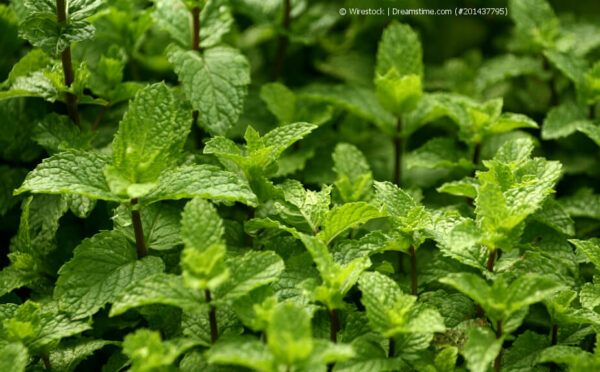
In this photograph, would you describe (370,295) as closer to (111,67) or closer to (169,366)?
(169,366)

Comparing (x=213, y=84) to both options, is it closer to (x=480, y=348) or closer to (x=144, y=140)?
(x=144, y=140)

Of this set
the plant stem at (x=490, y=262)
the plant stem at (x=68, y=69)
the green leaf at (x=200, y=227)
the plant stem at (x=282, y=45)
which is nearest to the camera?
the green leaf at (x=200, y=227)

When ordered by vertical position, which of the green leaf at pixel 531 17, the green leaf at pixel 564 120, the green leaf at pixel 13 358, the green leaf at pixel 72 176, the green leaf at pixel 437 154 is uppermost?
the green leaf at pixel 531 17

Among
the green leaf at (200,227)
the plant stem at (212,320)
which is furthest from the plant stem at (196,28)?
the plant stem at (212,320)

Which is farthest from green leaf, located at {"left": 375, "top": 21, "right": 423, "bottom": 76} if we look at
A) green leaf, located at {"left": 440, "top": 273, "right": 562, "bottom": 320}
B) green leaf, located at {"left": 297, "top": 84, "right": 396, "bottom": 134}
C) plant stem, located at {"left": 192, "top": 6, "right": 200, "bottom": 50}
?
green leaf, located at {"left": 440, "top": 273, "right": 562, "bottom": 320}

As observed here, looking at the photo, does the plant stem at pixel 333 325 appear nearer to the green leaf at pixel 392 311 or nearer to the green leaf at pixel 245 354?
the green leaf at pixel 392 311

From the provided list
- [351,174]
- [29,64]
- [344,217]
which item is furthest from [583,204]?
[29,64]

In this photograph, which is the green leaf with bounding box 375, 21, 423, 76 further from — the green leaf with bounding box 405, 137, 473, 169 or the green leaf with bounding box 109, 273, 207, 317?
the green leaf with bounding box 109, 273, 207, 317
